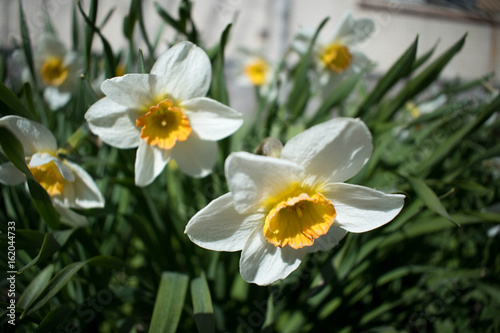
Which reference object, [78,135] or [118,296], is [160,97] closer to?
[78,135]

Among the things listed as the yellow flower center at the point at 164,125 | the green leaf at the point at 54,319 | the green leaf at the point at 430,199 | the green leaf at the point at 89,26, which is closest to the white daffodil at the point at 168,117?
the yellow flower center at the point at 164,125

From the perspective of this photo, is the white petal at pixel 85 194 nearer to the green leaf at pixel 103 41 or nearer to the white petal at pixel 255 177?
the green leaf at pixel 103 41

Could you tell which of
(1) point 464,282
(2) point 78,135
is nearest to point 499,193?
(1) point 464,282

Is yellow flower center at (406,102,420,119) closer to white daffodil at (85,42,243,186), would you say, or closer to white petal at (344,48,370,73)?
white petal at (344,48,370,73)

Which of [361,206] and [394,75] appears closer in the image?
[361,206]

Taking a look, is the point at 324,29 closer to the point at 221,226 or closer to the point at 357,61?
the point at 357,61

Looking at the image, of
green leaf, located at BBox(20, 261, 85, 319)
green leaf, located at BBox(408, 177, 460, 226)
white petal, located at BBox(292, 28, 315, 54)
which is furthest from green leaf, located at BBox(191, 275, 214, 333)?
white petal, located at BBox(292, 28, 315, 54)

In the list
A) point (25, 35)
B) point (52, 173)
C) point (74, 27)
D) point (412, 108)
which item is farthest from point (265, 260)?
point (412, 108)
